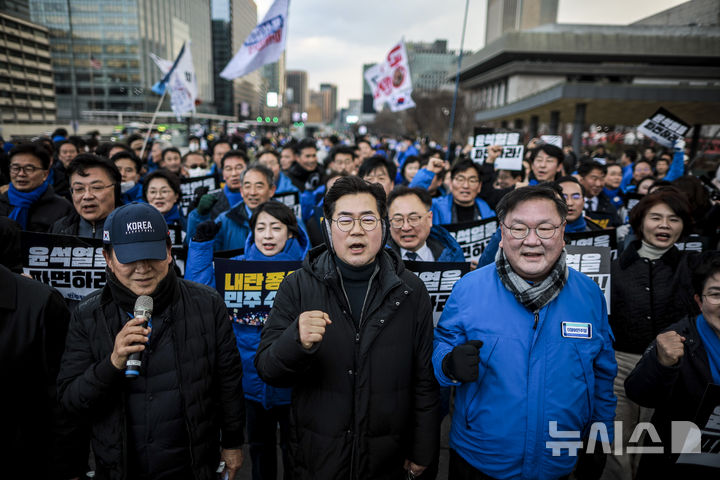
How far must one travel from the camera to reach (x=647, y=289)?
3.13 metres

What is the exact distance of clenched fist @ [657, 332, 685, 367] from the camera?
2.16 m

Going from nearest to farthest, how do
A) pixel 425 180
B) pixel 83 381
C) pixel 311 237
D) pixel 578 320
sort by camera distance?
pixel 83 381 < pixel 578 320 < pixel 311 237 < pixel 425 180

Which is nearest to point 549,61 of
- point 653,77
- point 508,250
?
point 653,77

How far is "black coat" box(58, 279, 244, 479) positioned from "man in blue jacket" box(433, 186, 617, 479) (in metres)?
1.16

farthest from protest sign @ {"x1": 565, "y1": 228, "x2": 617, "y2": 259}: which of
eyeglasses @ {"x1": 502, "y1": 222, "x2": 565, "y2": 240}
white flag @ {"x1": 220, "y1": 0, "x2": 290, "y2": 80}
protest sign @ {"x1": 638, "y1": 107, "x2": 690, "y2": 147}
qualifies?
white flag @ {"x1": 220, "y1": 0, "x2": 290, "y2": 80}

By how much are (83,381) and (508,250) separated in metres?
2.17

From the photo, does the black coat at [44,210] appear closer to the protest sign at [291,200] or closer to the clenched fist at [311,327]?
the protest sign at [291,200]

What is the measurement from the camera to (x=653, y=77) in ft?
157

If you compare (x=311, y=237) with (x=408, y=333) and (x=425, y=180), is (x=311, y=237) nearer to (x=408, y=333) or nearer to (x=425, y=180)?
(x=425, y=180)

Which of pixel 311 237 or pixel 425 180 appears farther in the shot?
pixel 425 180

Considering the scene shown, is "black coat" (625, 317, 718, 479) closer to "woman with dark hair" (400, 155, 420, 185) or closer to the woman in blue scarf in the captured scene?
the woman in blue scarf

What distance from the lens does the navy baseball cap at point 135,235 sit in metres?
2.11

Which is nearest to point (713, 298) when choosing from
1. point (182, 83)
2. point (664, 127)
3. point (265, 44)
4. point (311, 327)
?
point (311, 327)

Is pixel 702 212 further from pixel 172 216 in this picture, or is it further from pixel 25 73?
pixel 25 73
